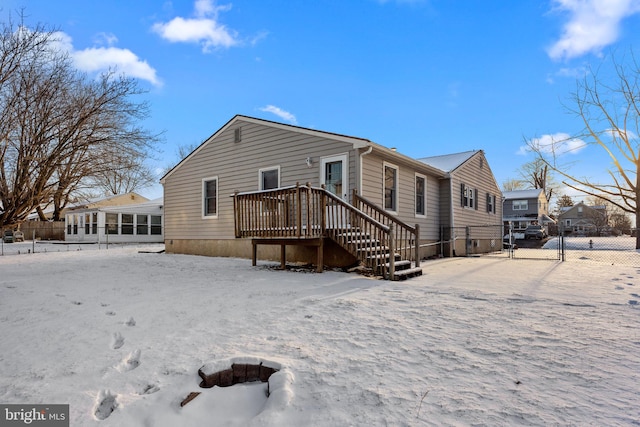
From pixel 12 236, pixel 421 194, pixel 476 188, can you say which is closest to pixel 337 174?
pixel 421 194

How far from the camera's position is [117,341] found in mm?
3182

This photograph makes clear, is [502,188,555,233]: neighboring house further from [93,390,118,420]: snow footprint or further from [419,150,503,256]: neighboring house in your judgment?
[93,390,118,420]: snow footprint

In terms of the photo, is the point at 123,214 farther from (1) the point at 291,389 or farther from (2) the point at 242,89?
(1) the point at 291,389

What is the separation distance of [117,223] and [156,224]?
8.05 feet

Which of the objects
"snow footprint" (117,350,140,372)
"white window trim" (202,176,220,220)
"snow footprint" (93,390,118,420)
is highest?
"white window trim" (202,176,220,220)

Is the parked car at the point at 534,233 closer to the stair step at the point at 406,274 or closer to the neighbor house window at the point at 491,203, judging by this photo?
the neighbor house window at the point at 491,203

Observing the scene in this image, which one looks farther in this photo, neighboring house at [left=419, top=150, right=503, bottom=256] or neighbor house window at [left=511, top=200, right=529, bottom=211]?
neighbor house window at [left=511, top=200, right=529, bottom=211]

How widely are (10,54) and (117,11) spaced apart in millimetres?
4573

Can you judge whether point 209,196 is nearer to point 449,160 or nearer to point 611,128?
point 449,160

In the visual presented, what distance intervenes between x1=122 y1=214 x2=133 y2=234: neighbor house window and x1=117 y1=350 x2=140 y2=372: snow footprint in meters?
23.1

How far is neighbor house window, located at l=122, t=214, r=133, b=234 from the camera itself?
75.3ft

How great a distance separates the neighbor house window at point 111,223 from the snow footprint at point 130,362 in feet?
74.1

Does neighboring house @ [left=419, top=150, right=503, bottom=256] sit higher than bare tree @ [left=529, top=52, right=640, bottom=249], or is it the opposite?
bare tree @ [left=529, top=52, right=640, bottom=249]

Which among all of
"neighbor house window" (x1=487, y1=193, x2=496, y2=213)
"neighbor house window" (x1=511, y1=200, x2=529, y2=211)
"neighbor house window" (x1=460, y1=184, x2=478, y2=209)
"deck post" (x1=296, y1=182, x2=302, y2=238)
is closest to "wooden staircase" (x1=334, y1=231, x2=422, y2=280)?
"deck post" (x1=296, y1=182, x2=302, y2=238)
